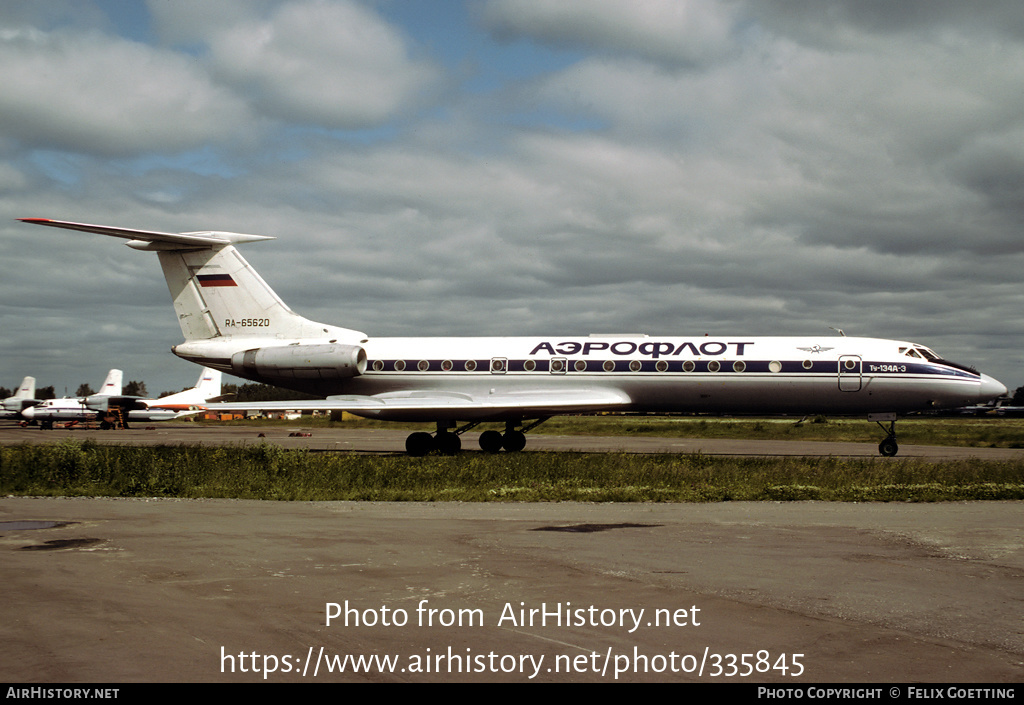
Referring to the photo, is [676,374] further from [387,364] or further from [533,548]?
[533,548]

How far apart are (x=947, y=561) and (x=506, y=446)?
19.6 metres

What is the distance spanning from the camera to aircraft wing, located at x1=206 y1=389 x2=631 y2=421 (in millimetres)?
24406

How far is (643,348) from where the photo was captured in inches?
1023

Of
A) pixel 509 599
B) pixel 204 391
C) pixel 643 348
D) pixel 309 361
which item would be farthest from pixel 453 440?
pixel 204 391

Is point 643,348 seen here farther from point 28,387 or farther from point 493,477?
point 28,387

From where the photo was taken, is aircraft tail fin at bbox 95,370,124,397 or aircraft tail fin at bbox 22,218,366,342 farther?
aircraft tail fin at bbox 95,370,124,397

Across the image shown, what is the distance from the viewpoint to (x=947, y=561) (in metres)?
8.80

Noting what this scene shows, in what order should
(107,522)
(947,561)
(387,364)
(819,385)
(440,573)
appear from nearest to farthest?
(440,573) < (947,561) < (107,522) < (819,385) < (387,364)

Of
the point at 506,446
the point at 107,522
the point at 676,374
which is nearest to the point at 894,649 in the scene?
the point at 107,522

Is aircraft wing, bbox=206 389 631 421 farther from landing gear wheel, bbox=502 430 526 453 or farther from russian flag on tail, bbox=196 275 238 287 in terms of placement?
russian flag on tail, bbox=196 275 238 287

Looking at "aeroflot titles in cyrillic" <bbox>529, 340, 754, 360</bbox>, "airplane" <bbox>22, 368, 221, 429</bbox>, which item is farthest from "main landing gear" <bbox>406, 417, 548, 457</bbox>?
"airplane" <bbox>22, 368, 221, 429</bbox>

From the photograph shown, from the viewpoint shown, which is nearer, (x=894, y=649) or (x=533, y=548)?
(x=894, y=649)

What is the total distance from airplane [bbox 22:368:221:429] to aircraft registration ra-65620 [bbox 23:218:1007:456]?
28664 mm
